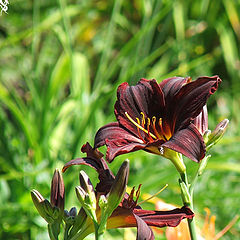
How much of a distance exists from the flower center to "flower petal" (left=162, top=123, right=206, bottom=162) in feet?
0.17

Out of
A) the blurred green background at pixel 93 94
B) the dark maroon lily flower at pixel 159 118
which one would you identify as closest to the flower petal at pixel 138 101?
the dark maroon lily flower at pixel 159 118

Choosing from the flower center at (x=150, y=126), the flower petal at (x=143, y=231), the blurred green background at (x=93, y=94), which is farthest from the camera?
the blurred green background at (x=93, y=94)

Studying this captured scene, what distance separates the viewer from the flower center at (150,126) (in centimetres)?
60

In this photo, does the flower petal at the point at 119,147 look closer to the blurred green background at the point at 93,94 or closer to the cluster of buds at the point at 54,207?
the cluster of buds at the point at 54,207

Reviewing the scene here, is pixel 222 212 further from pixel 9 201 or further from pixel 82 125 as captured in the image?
pixel 9 201

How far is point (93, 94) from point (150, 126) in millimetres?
1083

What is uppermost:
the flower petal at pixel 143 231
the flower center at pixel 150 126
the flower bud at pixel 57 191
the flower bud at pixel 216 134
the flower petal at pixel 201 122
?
the flower center at pixel 150 126

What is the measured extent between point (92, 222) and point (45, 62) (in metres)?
2.24

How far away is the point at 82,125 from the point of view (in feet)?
5.13

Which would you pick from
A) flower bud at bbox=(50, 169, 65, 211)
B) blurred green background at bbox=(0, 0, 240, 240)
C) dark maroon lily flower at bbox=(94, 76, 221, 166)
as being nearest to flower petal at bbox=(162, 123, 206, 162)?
dark maroon lily flower at bbox=(94, 76, 221, 166)

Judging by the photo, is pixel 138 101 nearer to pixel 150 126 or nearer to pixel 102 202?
pixel 150 126

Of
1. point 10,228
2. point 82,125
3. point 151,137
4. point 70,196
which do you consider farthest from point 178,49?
point 151,137

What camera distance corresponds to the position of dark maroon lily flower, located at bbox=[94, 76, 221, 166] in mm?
536

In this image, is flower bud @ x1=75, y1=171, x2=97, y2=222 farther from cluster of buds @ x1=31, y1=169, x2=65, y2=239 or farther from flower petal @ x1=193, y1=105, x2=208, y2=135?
flower petal @ x1=193, y1=105, x2=208, y2=135
